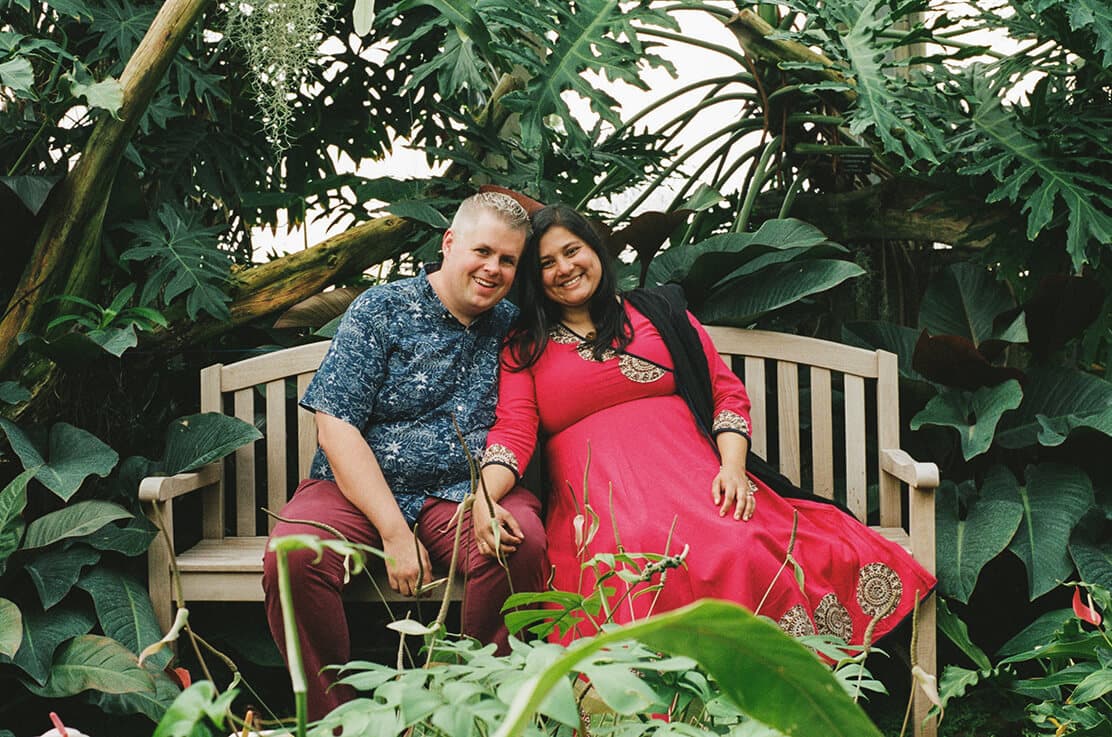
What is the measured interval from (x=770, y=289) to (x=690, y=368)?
1.63 ft

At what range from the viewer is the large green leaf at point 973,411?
251 cm

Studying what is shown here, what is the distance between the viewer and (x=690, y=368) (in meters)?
Answer: 2.40

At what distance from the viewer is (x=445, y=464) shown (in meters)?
2.23

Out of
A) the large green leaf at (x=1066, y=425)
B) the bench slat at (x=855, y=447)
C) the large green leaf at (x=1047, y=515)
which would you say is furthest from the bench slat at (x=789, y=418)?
the large green leaf at (x=1066, y=425)

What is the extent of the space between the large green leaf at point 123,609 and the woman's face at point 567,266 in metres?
1.16

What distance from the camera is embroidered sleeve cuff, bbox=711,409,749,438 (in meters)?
2.31

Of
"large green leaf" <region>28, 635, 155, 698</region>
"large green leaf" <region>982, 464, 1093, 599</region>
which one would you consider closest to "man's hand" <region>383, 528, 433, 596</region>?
"large green leaf" <region>28, 635, 155, 698</region>

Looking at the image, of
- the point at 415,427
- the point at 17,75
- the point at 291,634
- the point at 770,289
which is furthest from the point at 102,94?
the point at 291,634

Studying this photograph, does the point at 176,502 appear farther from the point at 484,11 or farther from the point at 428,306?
the point at 484,11

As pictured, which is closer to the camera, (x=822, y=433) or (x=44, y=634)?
(x=44, y=634)

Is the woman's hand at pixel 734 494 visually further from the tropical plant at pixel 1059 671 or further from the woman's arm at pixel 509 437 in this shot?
the tropical plant at pixel 1059 671

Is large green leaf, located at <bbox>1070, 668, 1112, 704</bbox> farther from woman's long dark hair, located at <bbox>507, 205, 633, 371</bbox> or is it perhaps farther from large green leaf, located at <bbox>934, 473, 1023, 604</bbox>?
woman's long dark hair, located at <bbox>507, 205, 633, 371</bbox>

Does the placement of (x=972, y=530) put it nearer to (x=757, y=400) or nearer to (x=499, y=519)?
(x=757, y=400)

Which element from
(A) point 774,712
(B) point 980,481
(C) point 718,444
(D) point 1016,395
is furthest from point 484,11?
(A) point 774,712
